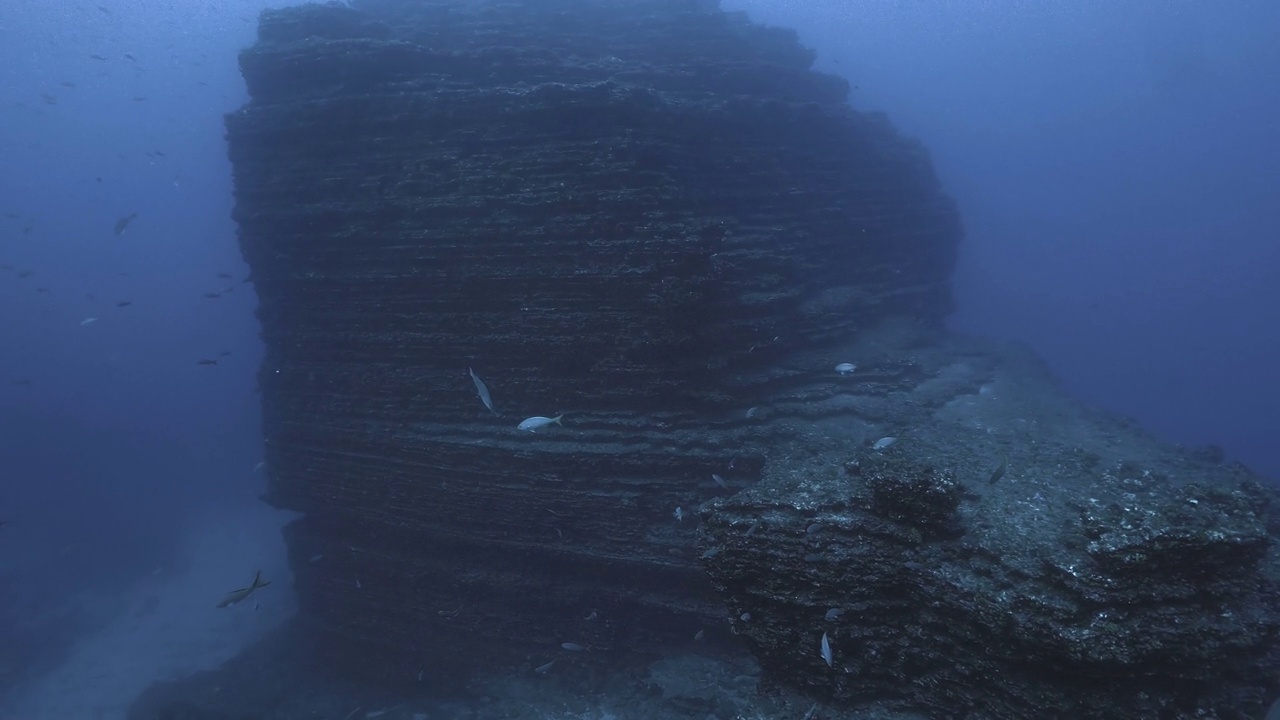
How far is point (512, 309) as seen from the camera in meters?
15.4

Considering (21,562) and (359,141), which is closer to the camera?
(359,141)

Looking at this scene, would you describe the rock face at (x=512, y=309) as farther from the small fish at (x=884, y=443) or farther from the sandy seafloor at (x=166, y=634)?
the sandy seafloor at (x=166, y=634)

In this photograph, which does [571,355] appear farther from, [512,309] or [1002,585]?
[1002,585]

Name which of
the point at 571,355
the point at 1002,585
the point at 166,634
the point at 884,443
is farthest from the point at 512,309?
the point at 166,634

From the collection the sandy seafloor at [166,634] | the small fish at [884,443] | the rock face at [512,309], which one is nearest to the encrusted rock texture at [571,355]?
the rock face at [512,309]

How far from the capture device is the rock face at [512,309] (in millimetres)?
14641

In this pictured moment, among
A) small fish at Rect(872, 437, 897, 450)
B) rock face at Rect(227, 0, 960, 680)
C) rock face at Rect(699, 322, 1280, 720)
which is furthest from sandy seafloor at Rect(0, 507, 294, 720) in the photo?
small fish at Rect(872, 437, 897, 450)

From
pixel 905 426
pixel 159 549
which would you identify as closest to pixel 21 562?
pixel 159 549

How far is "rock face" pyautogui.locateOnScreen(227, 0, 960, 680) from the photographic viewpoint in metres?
14.6

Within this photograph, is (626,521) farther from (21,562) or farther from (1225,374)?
(1225,374)

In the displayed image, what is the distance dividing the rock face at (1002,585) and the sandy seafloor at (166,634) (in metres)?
19.3

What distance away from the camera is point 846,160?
20.8 metres

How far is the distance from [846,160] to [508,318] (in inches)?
505

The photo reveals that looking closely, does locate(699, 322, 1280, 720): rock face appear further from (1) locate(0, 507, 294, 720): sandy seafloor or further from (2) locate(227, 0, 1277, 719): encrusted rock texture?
(1) locate(0, 507, 294, 720): sandy seafloor
